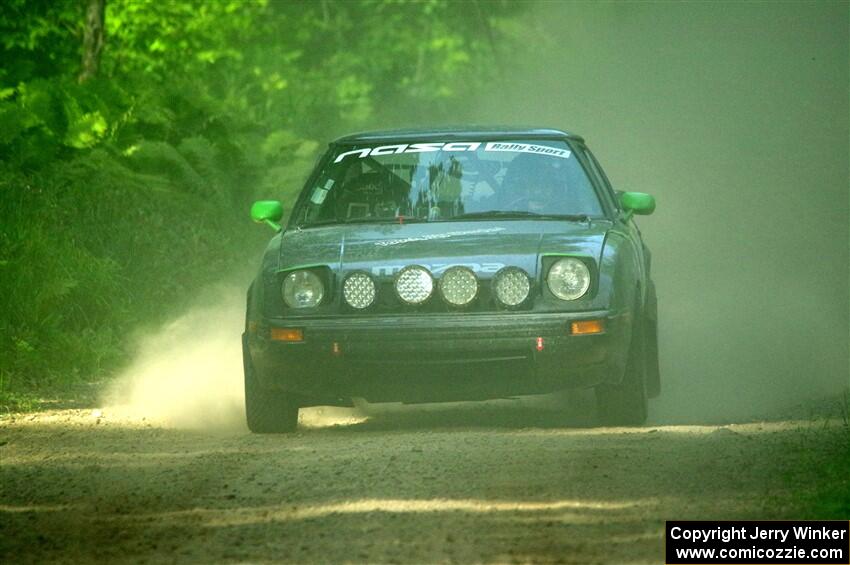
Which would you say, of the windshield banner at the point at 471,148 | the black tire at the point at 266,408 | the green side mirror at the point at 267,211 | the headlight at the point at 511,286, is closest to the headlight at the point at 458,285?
the headlight at the point at 511,286

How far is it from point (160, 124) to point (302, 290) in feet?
33.2

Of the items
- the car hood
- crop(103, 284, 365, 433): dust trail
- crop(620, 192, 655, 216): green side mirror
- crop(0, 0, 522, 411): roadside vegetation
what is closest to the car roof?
crop(620, 192, 655, 216): green side mirror

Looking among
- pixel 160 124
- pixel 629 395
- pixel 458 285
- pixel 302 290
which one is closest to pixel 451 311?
pixel 458 285

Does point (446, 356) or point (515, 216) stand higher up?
point (515, 216)

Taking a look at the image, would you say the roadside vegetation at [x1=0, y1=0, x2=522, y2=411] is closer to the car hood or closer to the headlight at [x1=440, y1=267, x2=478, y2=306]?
the car hood

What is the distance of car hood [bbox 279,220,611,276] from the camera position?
8.17 m

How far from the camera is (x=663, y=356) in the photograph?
1241 cm

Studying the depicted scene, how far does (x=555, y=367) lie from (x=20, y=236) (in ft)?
21.5

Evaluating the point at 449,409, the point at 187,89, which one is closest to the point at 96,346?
the point at 449,409

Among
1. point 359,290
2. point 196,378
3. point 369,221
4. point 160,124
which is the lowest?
point 196,378

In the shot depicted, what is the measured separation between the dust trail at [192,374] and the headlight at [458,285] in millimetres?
1806

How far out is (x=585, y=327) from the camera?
8062 millimetres

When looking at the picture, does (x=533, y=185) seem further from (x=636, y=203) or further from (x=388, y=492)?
(x=388, y=492)

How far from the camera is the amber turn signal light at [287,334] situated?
8.26m
